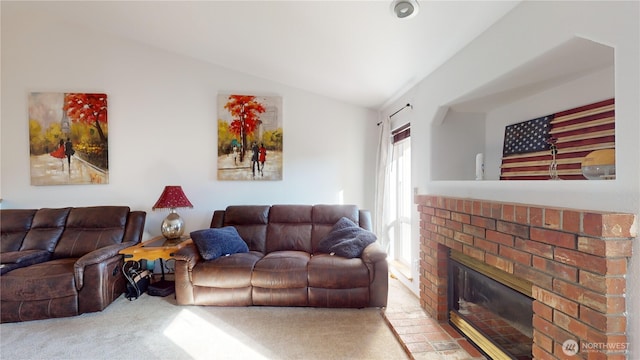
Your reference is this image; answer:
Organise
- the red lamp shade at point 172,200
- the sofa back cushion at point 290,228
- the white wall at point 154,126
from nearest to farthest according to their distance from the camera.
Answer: the red lamp shade at point 172,200
the sofa back cushion at point 290,228
the white wall at point 154,126

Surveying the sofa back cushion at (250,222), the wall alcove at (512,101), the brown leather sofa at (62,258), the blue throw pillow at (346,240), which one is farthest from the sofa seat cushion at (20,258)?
the wall alcove at (512,101)

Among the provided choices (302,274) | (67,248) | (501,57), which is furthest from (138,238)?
(501,57)

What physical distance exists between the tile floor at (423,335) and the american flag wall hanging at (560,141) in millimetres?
1274

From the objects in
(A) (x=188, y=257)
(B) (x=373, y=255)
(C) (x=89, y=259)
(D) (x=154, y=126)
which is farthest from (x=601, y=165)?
(D) (x=154, y=126)

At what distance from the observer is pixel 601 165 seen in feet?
3.96

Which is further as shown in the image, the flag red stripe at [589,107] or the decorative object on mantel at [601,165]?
the flag red stripe at [589,107]

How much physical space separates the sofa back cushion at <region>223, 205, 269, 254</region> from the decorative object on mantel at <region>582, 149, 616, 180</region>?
286 cm

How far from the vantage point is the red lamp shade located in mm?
3006

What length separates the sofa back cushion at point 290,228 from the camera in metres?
3.16

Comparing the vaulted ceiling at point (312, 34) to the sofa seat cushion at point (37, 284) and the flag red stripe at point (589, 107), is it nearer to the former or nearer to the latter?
the flag red stripe at point (589, 107)

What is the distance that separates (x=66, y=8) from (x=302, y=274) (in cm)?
386

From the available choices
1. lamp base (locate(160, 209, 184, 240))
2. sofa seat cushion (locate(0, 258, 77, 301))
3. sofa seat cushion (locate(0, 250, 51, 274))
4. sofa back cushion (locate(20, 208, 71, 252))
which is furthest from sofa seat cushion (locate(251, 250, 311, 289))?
sofa back cushion (locate(20, 208, 71, 252))

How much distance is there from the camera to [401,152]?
3471 millimetres

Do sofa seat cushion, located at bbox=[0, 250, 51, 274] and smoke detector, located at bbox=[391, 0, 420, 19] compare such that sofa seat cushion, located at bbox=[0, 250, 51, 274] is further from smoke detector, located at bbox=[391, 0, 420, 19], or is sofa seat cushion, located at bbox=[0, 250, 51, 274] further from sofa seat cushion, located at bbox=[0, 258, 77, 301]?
smoke detector, located at bbox=[391, 0, 420, 19]
